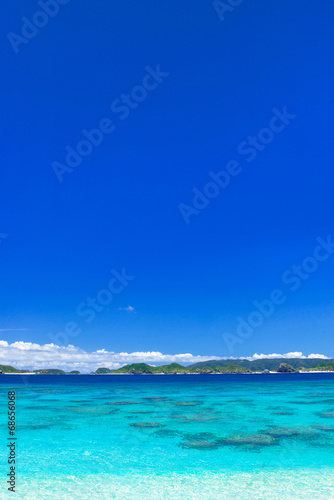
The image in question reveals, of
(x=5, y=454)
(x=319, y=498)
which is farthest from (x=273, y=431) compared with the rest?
(x=5, y=454)

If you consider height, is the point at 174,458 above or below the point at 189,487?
below

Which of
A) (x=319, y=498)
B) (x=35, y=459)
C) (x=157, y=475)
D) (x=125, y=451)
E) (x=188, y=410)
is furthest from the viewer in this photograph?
(x=188, y=410)

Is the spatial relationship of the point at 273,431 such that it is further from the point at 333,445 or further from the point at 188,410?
the point at 188,410

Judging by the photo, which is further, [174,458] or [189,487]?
[174,458]

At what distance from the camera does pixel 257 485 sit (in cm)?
1465

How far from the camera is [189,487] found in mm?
14641

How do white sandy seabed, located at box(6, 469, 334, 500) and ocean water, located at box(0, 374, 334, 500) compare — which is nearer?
white sandy seabed, located at box(6, 469, 334, 500)

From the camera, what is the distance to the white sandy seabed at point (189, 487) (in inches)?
536

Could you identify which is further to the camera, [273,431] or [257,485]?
[273,431]

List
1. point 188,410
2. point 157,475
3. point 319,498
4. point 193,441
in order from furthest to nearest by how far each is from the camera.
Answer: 1. point 188,410
2. point 193,441
3. point 157,475
4. point 319,498

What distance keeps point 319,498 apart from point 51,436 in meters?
17.7

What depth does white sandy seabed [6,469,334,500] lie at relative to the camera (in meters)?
13.6

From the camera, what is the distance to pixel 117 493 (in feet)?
46.1

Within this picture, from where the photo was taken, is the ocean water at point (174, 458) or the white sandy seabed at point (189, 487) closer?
the white sandy seabed at point (189, 487)
